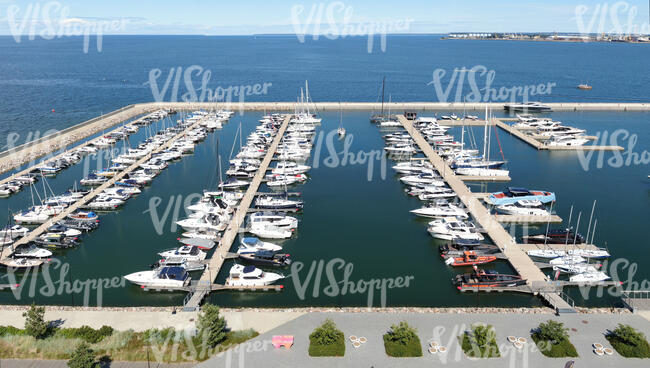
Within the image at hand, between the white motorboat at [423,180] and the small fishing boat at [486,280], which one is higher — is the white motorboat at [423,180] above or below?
above

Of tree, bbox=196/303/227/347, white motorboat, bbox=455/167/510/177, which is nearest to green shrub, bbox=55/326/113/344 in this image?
tree, bbox=196/303/227/347

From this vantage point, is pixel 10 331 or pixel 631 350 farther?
pixel 10 331

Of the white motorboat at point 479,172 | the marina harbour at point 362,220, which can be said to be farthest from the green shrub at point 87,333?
the white motorboat at point 479,172

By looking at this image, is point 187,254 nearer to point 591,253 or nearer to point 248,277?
point 248,277

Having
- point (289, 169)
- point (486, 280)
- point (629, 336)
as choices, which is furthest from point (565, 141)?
point (629, 336)

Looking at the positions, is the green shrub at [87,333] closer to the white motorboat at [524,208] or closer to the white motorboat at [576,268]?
the white motorboat at [576,268]
